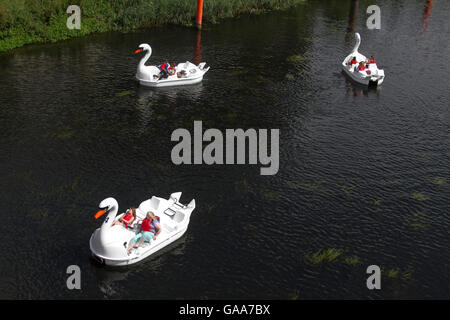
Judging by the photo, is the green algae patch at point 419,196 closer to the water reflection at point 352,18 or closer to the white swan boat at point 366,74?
the white swan boat at point 366,74

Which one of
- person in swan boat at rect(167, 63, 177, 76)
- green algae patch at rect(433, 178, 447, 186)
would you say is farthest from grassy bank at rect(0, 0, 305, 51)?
green algae patch at rect(433, 178, 447, 186)

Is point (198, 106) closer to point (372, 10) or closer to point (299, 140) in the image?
point (299, 140)

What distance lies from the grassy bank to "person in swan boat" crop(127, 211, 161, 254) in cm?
4141

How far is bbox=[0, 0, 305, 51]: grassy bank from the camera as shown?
208ft

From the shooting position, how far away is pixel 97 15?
2766 inches

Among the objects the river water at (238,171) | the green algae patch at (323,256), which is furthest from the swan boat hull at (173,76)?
the green algae patch at (323,256)

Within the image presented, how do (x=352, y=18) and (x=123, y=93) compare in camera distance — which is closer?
(x=123, y=93)

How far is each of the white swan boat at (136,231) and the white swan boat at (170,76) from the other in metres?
22.2

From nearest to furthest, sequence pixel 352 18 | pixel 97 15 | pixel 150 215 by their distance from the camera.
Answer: pixel 150 215, pixel 97 15, pixel 352 18

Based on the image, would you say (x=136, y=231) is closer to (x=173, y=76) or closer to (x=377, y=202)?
(x=377, y=202)

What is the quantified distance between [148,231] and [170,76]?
27029 mm

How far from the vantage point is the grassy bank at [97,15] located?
63.5 meters

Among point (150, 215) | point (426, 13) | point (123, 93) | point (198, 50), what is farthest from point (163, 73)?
point (426, 13)

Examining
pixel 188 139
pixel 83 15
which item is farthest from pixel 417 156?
pixel 83 15
